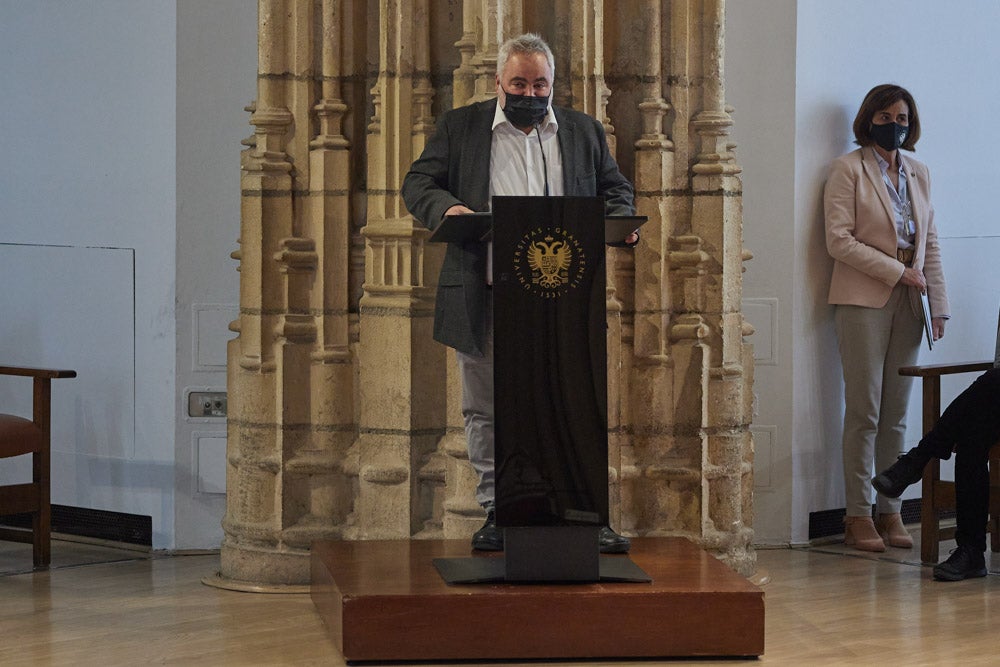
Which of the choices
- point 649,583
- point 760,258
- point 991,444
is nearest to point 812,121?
point 760,258

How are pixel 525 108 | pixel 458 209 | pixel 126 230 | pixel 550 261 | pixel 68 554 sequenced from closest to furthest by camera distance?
pixel 550 261 → pixel 458 209 → pixel 525 108 → pixel 68 554 → pixel 126 230

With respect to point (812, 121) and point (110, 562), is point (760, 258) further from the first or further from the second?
point (110, 562)

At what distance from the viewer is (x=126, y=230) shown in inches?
236

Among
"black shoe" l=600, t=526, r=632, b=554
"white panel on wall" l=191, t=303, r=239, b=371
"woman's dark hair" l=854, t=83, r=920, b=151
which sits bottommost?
"black shoe" l=600, t=526, r=632, b=554

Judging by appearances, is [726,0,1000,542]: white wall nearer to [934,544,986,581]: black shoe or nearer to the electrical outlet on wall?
[934,544,986,581]: black shoe

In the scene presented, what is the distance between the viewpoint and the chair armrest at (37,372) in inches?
215

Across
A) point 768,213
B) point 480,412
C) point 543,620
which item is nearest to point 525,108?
point 480,412

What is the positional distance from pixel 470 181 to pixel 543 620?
1.42 metres

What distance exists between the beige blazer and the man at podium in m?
1.66

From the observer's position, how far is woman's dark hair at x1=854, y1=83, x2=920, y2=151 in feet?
19.9

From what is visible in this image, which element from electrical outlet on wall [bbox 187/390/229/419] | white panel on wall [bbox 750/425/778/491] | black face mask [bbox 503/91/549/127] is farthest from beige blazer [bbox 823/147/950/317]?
electrical outlet on wall [bbox 187/390/229/419]

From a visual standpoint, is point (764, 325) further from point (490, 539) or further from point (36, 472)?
point (36, 472)

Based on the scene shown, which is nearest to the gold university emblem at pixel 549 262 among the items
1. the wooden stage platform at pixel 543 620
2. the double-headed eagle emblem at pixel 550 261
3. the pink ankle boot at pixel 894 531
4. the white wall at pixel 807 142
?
the double-headed eagle emblem at pixel 550 261

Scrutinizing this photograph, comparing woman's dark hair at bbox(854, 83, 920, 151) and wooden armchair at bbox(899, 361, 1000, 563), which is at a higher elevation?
woman's dark hair at bbox(854, 83, 920, 151)
